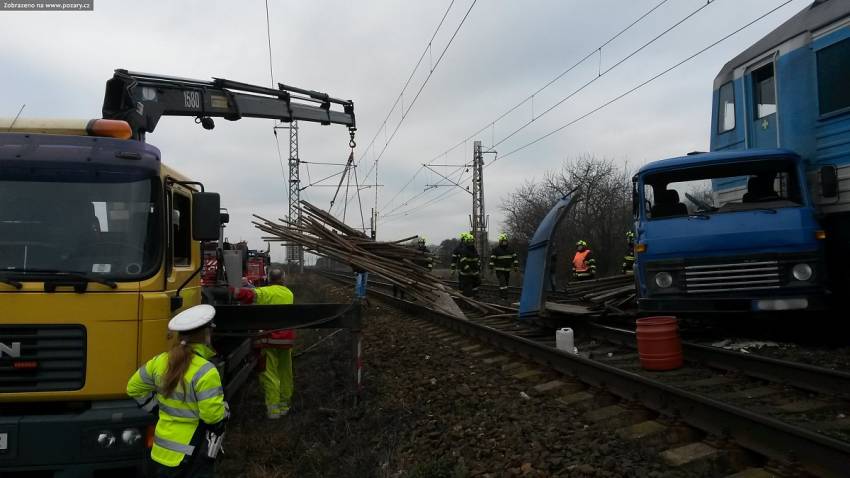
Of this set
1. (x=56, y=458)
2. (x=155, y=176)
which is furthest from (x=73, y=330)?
(x=155, y=176)

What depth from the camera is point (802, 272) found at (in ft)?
23.2

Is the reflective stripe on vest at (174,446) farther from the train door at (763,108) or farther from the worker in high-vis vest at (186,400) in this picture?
the train door at (763,108)

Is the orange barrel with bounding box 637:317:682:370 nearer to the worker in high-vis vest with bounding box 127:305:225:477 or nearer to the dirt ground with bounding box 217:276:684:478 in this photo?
the dirt ground with bounding box 217:276:684:478

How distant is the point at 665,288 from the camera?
7727 millimetres

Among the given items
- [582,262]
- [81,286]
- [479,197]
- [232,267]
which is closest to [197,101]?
[232,267]

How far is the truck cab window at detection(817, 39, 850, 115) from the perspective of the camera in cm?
730

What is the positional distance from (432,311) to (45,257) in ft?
29.7

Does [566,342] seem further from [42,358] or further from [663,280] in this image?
[42,358]

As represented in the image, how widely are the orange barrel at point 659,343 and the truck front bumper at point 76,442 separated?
5.15 m

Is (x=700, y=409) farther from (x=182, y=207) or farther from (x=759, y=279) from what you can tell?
(x=182, y=207)

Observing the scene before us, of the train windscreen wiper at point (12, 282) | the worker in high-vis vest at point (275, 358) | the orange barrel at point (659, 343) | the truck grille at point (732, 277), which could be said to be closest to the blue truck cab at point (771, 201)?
the truck grille at point (732, 277)

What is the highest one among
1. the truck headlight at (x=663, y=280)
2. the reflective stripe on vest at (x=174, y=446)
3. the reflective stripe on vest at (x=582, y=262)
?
the reflective stripe on vest at (x=582, y=262)

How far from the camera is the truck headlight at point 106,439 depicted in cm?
374

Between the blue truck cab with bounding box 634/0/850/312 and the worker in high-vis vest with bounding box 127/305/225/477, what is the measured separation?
6122 millimetres
